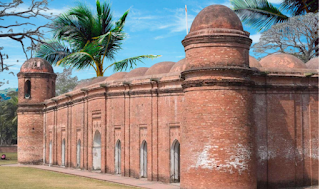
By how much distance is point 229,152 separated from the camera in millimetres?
13430

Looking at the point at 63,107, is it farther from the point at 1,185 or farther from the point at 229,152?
the point at 229,152

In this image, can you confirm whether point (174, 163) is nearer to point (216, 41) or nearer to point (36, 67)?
point (216, 41)

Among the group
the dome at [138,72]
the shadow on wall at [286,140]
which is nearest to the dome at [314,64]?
the shadow on wall at [286,140]

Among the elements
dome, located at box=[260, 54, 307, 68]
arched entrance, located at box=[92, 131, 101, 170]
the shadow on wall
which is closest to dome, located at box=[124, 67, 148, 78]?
arched entrance, located at box=[92, 131, 101, 170]

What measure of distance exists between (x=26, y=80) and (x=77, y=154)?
30.8ft

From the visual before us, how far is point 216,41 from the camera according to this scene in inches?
548

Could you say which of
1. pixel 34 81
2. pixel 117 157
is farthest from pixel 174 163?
pixel 34 81

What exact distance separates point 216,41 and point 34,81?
20633 mm

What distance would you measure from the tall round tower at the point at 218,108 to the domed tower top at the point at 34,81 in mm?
19564

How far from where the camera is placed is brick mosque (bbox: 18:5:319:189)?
13.6 meters

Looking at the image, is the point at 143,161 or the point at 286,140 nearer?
the point at 286,140

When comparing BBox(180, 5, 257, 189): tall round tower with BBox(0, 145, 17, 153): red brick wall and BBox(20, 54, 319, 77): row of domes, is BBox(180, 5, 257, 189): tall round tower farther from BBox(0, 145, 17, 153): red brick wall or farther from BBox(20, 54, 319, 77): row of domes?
BBox(0, 145, 17, 153): red brick wall

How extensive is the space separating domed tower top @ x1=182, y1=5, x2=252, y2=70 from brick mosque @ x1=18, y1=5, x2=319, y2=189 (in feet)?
0.10

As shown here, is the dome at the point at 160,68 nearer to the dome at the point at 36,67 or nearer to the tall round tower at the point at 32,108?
the tall round tower at the point at 32,108
